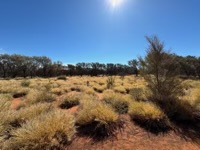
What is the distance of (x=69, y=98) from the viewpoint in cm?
1046

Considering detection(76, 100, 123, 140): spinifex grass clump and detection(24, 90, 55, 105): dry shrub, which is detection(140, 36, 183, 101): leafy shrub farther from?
detection(24, 90, 55, 105): dry shrub

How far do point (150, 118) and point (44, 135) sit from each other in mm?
4074

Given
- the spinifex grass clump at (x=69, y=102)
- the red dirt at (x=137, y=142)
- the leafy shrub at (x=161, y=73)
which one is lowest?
the red dirt at (x=137, y=142)

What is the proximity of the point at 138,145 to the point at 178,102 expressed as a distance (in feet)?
13.5

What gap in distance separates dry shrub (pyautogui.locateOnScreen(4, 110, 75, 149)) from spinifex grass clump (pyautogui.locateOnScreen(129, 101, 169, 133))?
284cm

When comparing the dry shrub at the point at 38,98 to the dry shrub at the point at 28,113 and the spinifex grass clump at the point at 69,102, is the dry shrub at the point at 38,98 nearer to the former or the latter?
the spinifex grass clump at the point at 69,102

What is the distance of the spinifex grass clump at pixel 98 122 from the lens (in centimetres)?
582

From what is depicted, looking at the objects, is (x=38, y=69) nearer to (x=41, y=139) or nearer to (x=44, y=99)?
(x=44, y=99)

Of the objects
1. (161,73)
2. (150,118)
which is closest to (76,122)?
(150,118)

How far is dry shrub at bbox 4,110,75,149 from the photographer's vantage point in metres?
4.48

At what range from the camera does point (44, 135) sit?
4738 millimetres

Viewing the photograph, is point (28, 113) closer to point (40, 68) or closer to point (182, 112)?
point (182, 112)

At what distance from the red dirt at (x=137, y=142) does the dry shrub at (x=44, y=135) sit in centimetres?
38

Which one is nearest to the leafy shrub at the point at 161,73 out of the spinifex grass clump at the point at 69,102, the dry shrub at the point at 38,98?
the spinifex grass clump at the point at 69,102
